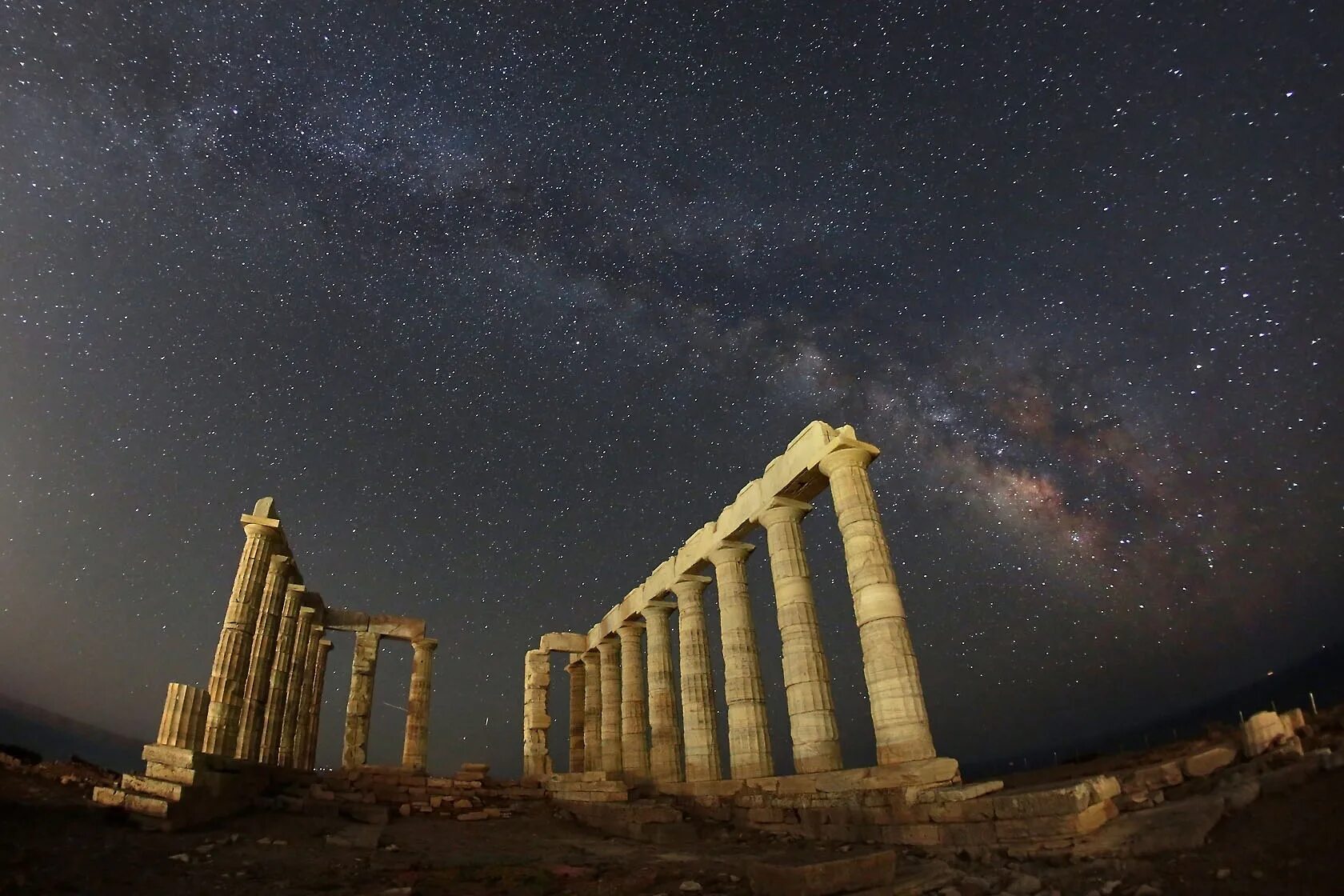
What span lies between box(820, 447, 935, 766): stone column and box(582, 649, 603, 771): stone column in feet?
72.5

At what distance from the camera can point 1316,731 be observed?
614 inches

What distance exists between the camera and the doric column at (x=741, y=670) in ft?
76.8

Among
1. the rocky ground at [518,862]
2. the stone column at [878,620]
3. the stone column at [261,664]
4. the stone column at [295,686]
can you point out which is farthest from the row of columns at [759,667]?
the stone column at [261,664]

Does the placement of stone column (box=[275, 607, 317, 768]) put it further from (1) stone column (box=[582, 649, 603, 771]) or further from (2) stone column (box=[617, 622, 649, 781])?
(2) stone column (box=[617, 622, 649, 781])

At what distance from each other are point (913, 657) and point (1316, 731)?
8412 mm

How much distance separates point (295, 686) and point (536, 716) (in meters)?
12.1

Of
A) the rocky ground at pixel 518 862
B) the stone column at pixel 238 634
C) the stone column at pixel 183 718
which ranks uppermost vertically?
the stone column at pixel 238 634

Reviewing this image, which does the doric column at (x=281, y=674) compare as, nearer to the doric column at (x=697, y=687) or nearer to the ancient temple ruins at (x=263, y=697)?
the ancient temple ruins at (x=263, y=697)

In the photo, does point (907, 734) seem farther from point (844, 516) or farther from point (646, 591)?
point (646, 591)

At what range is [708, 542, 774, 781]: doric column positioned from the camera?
76.8ft

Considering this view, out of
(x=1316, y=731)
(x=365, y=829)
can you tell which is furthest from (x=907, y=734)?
(x=365, y=829)

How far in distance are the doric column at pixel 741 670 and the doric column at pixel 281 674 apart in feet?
61.7

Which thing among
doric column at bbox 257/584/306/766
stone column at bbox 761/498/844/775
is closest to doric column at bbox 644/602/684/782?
stone column at bbox 761/498/844/775

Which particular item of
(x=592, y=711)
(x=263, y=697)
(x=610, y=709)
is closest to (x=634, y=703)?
(x=610, y=709)
